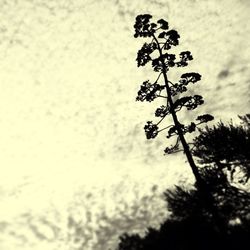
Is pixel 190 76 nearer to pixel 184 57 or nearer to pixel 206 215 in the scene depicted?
pixel 184 57

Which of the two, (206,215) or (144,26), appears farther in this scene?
(206,215)

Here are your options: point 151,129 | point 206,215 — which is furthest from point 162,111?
point 206,215

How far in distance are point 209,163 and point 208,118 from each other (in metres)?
7.50

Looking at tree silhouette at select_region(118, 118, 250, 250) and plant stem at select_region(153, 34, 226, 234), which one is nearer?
plant stem at select_region(153, 34, 226, 234)

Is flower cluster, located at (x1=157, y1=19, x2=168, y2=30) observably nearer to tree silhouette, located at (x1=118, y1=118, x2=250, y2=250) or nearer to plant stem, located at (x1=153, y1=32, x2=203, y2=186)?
plant stem, located at (x1=153, y1=32, x2=203, y2=186)

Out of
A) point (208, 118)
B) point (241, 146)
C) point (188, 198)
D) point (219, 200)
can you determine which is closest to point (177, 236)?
point (188, 198)

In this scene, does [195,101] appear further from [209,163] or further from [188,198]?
[188,198]

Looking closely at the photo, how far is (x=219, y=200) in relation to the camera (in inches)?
1025

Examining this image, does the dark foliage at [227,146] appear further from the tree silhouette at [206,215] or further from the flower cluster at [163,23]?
the flower cluster at [163,23]

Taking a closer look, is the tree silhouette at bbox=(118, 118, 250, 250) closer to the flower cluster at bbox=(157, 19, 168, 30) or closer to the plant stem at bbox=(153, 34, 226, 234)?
the plant stem at bbox=(153, 34, 226, 234)

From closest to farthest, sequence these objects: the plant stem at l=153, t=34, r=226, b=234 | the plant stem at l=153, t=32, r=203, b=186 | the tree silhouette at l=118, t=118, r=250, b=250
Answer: the plant stem at l=153, t=34, r=226, b=234, the plant stem at l=153, t=32, r=203, b=186, the tree silhouette at l=118, t=118, r=250, b=250

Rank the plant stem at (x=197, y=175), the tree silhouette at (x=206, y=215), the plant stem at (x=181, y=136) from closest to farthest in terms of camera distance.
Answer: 1. the plant stem at (x=197, y=175)
2. the plant stem at (x=181, y=136)
3. the tree silhouette at (x=206, y=215)

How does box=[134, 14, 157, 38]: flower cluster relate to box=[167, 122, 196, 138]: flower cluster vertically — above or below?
above

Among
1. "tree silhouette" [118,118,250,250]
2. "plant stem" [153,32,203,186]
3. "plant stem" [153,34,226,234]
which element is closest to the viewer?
"plant stem" [153,34,226,234]
